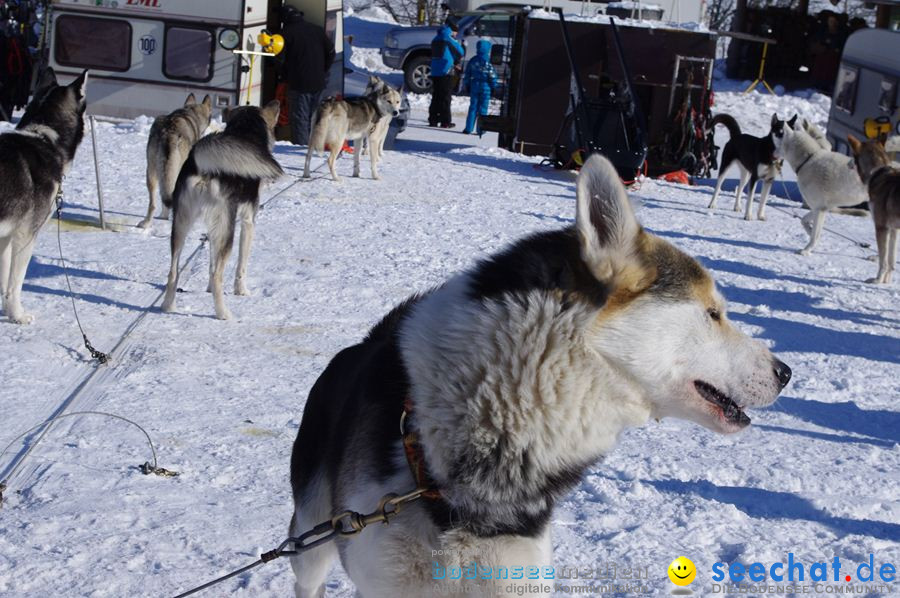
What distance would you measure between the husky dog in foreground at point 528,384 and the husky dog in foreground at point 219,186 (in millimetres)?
3805

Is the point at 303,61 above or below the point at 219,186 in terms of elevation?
above

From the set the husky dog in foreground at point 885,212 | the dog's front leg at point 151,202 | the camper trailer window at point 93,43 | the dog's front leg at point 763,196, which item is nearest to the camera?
the dog's front leg at point 151,202

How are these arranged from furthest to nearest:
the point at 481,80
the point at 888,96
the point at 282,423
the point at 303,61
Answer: the point at 481,80 < the point at 303,61 < the point at 888,96 < the point at 282,423

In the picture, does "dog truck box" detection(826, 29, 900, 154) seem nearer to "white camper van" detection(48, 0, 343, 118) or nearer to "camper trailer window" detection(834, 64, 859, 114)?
"camper trailer window" detection(834, 64, 859, 114)

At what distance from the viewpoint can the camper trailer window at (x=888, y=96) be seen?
12.3 meters

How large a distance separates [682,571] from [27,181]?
4.11m

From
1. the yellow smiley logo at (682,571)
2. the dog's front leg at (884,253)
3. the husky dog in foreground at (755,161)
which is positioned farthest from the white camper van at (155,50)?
the yellow smiley logo at (682,571)

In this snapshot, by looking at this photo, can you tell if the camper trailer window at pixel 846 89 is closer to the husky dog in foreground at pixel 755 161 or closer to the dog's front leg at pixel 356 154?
the husky dog in foreground at pixel 755 161

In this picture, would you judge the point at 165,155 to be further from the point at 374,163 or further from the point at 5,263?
the point at 374,163

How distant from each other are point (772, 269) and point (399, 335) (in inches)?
284

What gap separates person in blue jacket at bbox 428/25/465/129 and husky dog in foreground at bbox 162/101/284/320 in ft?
37.2

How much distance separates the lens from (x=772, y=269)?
8609 mm

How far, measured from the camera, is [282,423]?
408 centimetres

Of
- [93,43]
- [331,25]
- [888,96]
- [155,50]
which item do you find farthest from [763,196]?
[93,43]
